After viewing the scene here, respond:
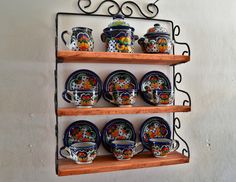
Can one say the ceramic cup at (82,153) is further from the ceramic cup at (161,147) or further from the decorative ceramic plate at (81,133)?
the ceramic cup at (161,147)

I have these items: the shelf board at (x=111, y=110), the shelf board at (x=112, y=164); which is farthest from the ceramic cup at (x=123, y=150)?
the shelf board at (x=111, y=110)

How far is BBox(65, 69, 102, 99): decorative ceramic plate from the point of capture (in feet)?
3.06

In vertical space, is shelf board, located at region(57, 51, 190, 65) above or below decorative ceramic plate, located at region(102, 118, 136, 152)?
above

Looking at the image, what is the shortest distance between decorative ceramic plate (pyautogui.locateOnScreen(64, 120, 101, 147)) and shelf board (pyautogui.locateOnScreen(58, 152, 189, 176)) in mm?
74

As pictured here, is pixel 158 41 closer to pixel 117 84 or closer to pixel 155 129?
pixel 117 84

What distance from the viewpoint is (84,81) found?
0.95m

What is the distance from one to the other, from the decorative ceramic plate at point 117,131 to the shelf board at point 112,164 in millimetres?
67

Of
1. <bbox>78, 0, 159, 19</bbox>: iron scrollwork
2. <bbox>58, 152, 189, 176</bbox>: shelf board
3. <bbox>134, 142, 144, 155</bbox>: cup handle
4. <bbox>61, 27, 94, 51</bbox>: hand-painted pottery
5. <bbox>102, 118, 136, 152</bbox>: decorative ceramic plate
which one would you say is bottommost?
<bbox>58, 152, 189, 176</bbox>: shelf board

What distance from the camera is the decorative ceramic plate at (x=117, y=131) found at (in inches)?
37.5

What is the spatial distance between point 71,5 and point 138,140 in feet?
2.02

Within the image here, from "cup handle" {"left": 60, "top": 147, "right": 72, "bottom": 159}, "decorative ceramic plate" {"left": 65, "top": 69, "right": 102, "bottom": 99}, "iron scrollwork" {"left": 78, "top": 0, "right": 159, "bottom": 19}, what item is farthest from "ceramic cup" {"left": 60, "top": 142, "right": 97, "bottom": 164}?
"iron scrollwork" {"left": 78, "top": 0, "right": 159, "bottom": 19}

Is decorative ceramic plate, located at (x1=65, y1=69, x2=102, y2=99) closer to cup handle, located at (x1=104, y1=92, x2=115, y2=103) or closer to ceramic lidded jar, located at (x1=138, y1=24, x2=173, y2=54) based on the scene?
cup handle, located at (x1=104, y1=92, x2=115, y2=103)

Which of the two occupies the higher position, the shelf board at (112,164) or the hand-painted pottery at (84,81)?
the hand-painted pottery at (84,81)
